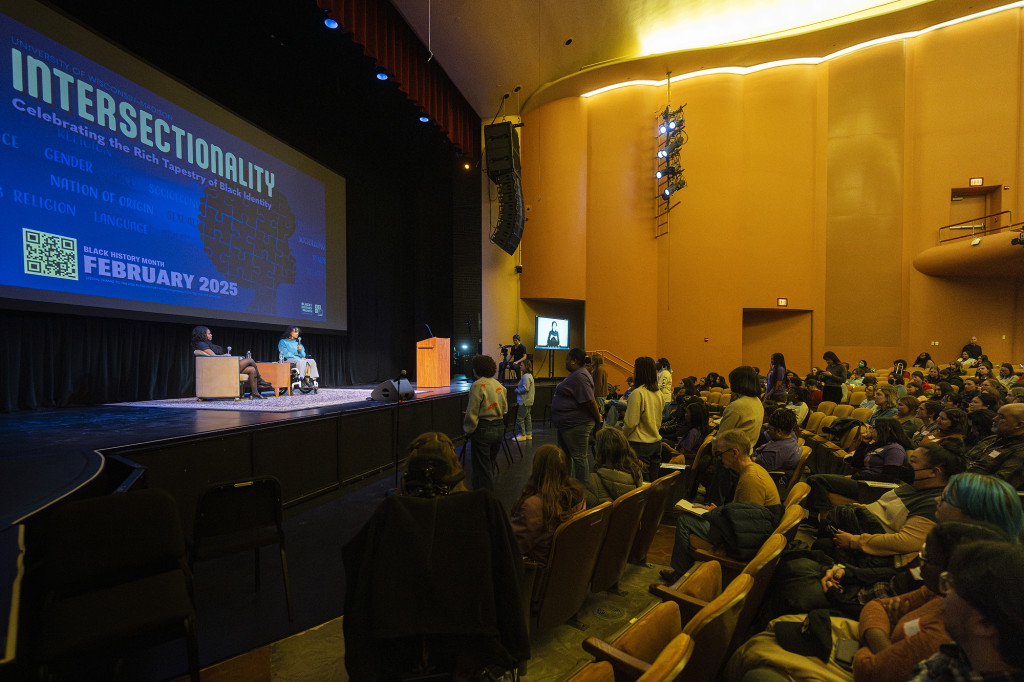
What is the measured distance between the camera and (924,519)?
1829 mm

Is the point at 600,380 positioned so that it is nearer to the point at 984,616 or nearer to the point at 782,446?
the point at 782,446

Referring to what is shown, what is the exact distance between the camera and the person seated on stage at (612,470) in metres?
2.58

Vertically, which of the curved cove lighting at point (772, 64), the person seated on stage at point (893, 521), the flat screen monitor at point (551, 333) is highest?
the curved cove lighting at point (772, 64)

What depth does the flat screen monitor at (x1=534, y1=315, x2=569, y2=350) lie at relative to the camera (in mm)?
11492

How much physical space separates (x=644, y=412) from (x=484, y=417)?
129cm

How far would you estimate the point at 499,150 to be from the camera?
8531mm

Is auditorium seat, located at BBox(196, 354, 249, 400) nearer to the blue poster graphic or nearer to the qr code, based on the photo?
the blue poster graphic

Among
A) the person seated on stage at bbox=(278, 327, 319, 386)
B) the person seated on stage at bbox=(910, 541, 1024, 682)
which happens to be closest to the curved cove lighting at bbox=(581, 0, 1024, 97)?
the person seated on stage at bbox=(278, 327, 319, 386)

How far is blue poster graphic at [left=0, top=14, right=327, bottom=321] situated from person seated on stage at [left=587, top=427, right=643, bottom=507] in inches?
211

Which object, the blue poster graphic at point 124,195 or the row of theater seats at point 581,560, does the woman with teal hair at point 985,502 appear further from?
the blue poster graphic at point 124,195

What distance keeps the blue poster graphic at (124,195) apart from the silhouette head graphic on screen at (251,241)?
2 centimetres

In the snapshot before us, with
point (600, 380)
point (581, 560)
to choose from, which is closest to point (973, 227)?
point (600, 380)

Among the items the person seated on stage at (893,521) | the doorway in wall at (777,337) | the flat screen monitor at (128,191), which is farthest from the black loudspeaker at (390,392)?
the doorway in wall at (777,337)

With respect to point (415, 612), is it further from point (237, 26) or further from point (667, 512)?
point (237, 26)
